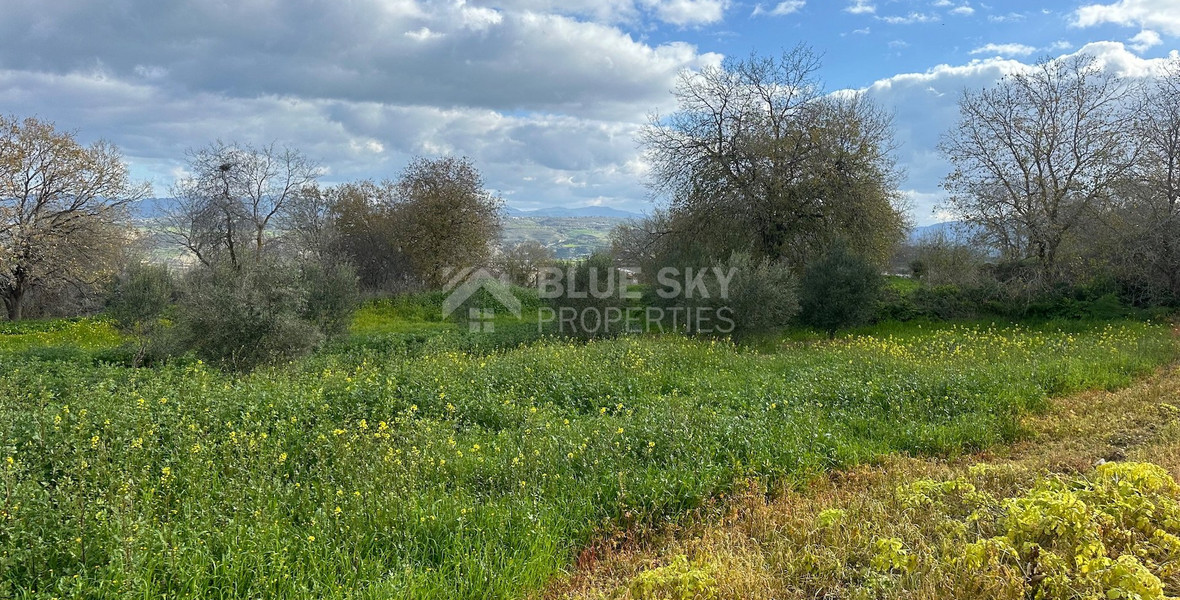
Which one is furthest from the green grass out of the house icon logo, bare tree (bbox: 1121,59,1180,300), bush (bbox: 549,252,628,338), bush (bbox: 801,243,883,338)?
bare tree (bbox: 1121,59,1180,300)

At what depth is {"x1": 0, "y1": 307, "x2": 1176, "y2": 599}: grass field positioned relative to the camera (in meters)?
3.64

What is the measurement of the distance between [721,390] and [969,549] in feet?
17.4

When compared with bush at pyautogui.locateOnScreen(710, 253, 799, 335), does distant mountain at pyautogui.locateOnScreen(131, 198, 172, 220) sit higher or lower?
higher

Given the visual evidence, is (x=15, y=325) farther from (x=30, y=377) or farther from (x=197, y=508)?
(x=197, y=508)

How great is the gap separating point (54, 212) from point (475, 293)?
17513 millimetres

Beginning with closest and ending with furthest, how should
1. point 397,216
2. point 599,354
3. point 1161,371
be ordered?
point 1161,371 → point 599,354 → point 397,216

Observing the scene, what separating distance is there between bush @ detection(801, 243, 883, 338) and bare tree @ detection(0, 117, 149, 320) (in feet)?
92.2

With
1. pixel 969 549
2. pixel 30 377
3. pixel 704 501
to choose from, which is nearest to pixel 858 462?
pixel 704 501

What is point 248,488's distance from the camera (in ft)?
15.1

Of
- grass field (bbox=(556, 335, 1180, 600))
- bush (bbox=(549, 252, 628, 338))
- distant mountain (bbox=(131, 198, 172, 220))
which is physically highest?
distant mountain (bbox=(131, 198, 172, 220))

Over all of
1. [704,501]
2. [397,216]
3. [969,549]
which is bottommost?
[704,501]

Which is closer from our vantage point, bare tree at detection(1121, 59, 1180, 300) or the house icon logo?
bare tree at detection(1121, 59, 1180, 300)

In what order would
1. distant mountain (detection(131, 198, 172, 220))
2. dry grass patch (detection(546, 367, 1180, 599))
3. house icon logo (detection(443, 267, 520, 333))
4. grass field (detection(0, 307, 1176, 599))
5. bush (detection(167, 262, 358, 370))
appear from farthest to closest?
distant mountain (detection(131, 198, 172, 220)), house icon logo (detection(443, 267, 520, 333)), bush (detection(167, 262, 358, 370)), grass field (detection(0, 307, 1176, 599)), dry grass patch (detection(546, 367, 1180, 599))

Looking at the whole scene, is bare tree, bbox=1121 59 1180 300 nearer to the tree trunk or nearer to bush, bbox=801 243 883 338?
bush, bbox=801 243 883 338
